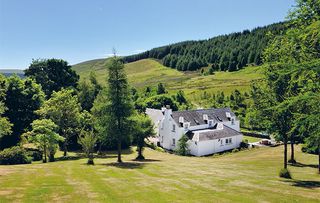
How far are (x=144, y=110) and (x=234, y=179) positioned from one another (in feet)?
248

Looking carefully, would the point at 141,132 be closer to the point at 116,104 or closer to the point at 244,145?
the point at 116,104

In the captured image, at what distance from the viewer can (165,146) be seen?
66062 millimetres

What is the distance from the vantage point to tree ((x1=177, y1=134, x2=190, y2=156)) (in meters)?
58.4

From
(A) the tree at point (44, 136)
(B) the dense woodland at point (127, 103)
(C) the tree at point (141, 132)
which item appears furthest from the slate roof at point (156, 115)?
(A) the tree at point (44, 136)

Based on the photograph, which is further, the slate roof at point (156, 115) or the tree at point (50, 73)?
the slate roof at point (156, 115)

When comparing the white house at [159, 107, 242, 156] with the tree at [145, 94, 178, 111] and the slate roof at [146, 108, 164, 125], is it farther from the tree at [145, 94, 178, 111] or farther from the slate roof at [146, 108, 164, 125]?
the tree at [145, 94, 178, 111]

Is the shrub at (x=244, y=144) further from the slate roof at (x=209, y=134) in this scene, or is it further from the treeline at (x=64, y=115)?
the treeline at (x=64, y=115)

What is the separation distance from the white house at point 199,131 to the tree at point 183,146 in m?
0.71

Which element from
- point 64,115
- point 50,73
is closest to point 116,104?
point 64,115

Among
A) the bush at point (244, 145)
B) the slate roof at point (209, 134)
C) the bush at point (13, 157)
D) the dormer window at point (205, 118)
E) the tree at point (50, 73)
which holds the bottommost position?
the bush at point (244, 145)

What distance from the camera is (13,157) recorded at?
123 feet

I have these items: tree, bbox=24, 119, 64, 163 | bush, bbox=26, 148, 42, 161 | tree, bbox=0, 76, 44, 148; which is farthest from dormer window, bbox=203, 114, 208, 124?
tree, bbox=24, 119, 64, 163

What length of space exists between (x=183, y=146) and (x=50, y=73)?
35.7m

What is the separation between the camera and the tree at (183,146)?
58.4m
